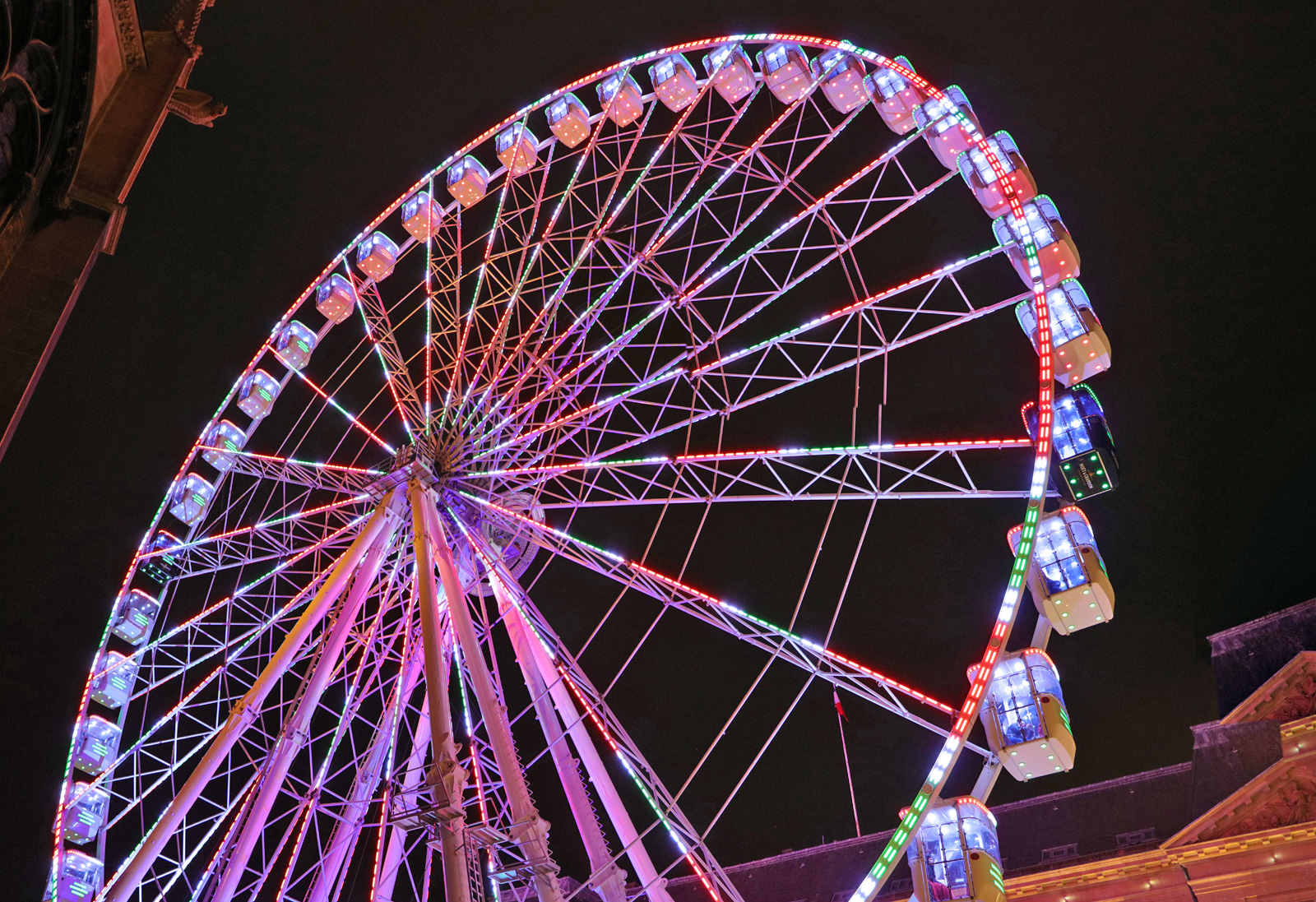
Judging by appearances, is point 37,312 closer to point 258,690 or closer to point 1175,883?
point 258,690

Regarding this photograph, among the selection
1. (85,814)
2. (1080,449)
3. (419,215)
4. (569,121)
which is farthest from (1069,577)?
(85,814)

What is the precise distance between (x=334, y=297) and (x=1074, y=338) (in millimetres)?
12761

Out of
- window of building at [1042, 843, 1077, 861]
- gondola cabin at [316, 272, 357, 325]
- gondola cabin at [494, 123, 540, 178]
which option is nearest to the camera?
gondola cabin at [494, 123, 540, 178]

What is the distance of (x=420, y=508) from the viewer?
15.0 metres

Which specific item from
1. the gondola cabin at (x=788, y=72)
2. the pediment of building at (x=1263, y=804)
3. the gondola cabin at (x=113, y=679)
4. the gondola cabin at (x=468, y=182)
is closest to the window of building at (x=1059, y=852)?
the pediment of building at (x=1263, y=804)

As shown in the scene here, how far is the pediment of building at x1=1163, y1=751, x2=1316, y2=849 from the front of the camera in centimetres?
2262

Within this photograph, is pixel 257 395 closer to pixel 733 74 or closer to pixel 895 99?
pixel 733 74

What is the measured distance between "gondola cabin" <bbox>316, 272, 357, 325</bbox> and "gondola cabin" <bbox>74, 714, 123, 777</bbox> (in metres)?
7.90

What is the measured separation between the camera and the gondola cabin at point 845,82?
17.5 metres

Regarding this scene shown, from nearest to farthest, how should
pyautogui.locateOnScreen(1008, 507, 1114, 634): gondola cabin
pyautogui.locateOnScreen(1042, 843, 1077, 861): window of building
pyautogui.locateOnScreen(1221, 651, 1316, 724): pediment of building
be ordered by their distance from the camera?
pyautogui.locateOnScreen(1008, 507, 1114, 634): gondola cabin, pyautogui.locateOnScreen(1221, 651, 1316, 724): pediment of building, pyautogui.locateOnScreen(1042, 843, 1077, 861): window of building

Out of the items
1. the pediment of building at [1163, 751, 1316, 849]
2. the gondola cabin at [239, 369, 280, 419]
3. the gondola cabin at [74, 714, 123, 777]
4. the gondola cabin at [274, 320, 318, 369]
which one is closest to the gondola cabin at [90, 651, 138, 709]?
the gondola cabin at [74, 714, 123, 777]

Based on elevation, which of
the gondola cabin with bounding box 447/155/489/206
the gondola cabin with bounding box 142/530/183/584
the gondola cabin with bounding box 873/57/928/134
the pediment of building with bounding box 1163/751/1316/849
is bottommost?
the pediment of building with bounding box 1163/751/1316/849

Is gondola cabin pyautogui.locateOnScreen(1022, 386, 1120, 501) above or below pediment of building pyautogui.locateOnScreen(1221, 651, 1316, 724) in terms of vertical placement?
above

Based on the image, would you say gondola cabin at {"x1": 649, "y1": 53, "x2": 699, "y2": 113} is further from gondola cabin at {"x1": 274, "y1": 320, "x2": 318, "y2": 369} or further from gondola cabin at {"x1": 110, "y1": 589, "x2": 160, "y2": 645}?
gondola cabin at {"x1": 110, "y1": 589, "x2": 160, "y2": 645}
